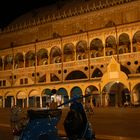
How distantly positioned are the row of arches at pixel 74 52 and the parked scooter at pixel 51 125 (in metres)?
40.4

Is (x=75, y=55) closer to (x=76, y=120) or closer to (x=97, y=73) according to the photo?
(x=97, y=73)

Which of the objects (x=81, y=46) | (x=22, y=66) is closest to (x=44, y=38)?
(x=22, y=66)

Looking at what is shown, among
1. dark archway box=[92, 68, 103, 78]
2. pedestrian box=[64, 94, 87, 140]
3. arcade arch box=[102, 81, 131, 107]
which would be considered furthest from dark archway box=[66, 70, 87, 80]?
pedestrian box=[64, 94, 87, 140]

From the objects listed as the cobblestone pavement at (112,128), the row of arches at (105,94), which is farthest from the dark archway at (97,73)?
the cobblestone pavement at (112,128)

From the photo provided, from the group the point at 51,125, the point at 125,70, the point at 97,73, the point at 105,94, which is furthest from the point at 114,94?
the point at 51,125

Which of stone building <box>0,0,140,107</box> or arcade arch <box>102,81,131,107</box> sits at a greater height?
stone building <box>0,0,140,107</box>

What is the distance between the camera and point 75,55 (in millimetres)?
53438

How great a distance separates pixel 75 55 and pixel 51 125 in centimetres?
4588

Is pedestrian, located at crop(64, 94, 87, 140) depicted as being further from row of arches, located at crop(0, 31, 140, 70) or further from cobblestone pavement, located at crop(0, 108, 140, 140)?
row of arches, located at crop(0, 31, 140, 70)

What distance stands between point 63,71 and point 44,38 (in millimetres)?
9381

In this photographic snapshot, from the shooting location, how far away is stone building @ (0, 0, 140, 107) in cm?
4806

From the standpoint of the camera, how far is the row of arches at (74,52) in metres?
49.3

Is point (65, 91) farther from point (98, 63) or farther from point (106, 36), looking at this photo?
point (106, 36)

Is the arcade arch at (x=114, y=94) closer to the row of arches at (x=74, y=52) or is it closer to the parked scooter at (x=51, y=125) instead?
the row of arches at (x=74, y=52)
